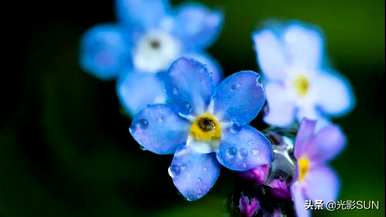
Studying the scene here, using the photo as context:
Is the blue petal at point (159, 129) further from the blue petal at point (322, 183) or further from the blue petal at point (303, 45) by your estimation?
the blue petal at point (303, 45)

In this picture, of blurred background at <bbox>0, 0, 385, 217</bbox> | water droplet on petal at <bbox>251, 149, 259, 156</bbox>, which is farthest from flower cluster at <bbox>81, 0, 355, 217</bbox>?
blurred background at <bbox>0, 0, 385, 217</bbox>

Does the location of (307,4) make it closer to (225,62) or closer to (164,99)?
(225,62)

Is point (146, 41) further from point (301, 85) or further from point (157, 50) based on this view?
point (301, 85)

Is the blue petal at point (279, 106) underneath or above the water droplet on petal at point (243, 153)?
underneath

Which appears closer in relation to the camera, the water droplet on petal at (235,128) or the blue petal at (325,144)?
the water droplet on petal at (235,128)

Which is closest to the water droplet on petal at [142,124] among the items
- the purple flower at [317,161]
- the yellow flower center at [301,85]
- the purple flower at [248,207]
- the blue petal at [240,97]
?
the blue petal at [240,97]

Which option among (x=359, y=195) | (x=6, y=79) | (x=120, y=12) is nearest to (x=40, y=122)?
(x=6, y=79)

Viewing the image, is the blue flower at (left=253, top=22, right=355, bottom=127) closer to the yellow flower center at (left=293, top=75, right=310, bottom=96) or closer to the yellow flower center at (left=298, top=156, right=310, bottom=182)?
the yellow flower center at (left=293, top=75, right=310, bottom=96)
